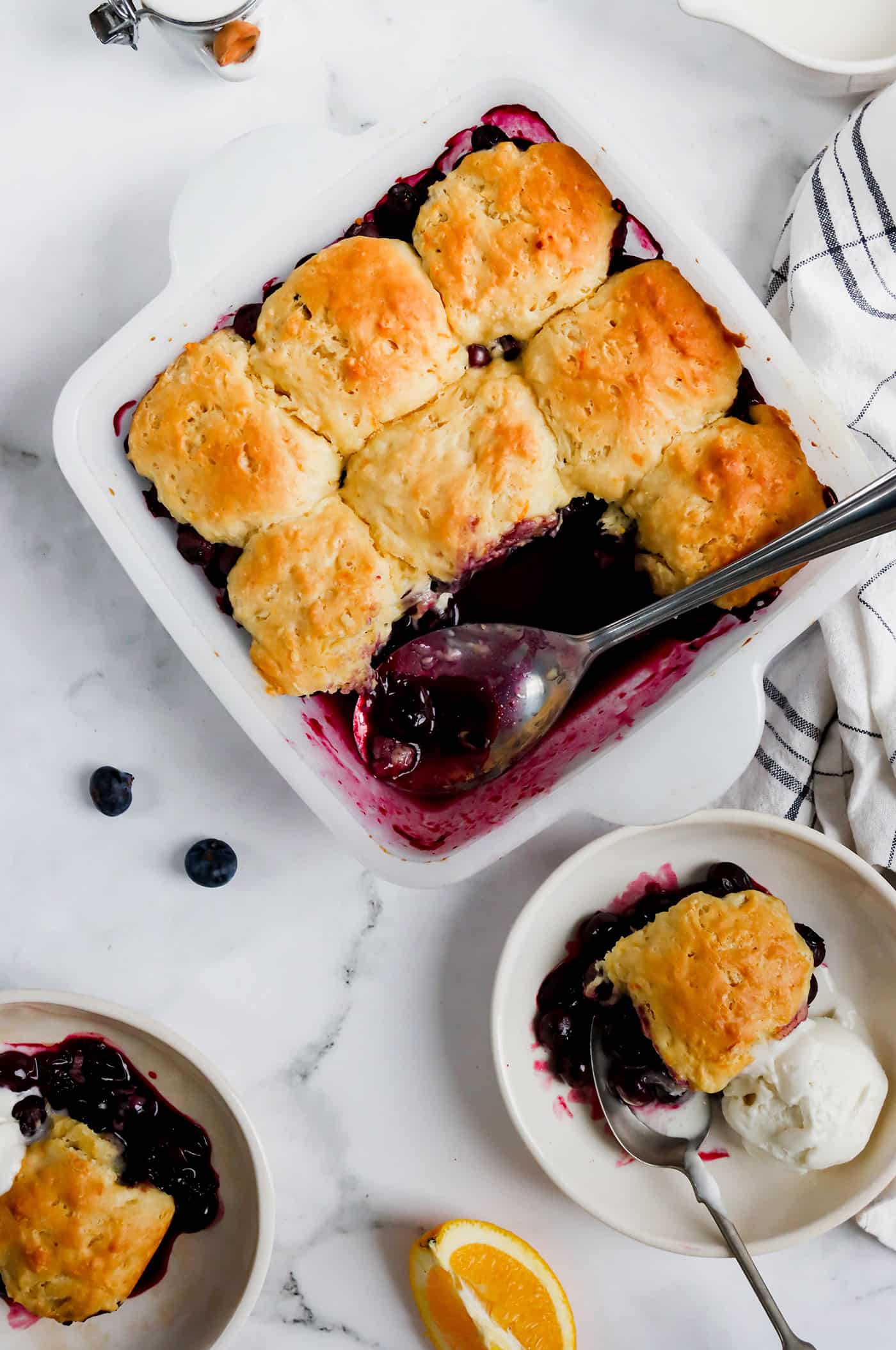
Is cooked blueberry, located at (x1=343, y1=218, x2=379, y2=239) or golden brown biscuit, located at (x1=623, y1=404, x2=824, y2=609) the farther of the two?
cooked blueberry, located at (x1=343, y1=218, x2=379, y2=239)

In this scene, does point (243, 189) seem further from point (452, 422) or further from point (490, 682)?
point (490, 682)

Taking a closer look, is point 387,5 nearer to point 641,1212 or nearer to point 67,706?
point 67,706

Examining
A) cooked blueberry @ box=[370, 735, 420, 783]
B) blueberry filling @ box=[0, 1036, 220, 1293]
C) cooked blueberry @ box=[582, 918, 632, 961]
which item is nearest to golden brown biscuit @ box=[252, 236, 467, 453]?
cooked blueberry @ box=[370, 735, 420, 783]

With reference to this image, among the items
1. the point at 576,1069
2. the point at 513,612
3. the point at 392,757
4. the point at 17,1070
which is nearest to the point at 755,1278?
the point at 576,1069

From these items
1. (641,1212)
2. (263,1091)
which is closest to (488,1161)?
(641,1212)

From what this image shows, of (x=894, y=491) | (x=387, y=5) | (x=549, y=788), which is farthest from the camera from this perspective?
(x=387, y=5)

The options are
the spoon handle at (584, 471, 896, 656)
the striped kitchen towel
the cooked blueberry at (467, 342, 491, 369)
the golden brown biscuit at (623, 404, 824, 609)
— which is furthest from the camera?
the striped kitchen towel

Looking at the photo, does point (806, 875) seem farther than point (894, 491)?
Yes

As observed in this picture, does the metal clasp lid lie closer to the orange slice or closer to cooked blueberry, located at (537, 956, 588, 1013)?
cooked blueberry, located at (537, 956, 588, 1013)
